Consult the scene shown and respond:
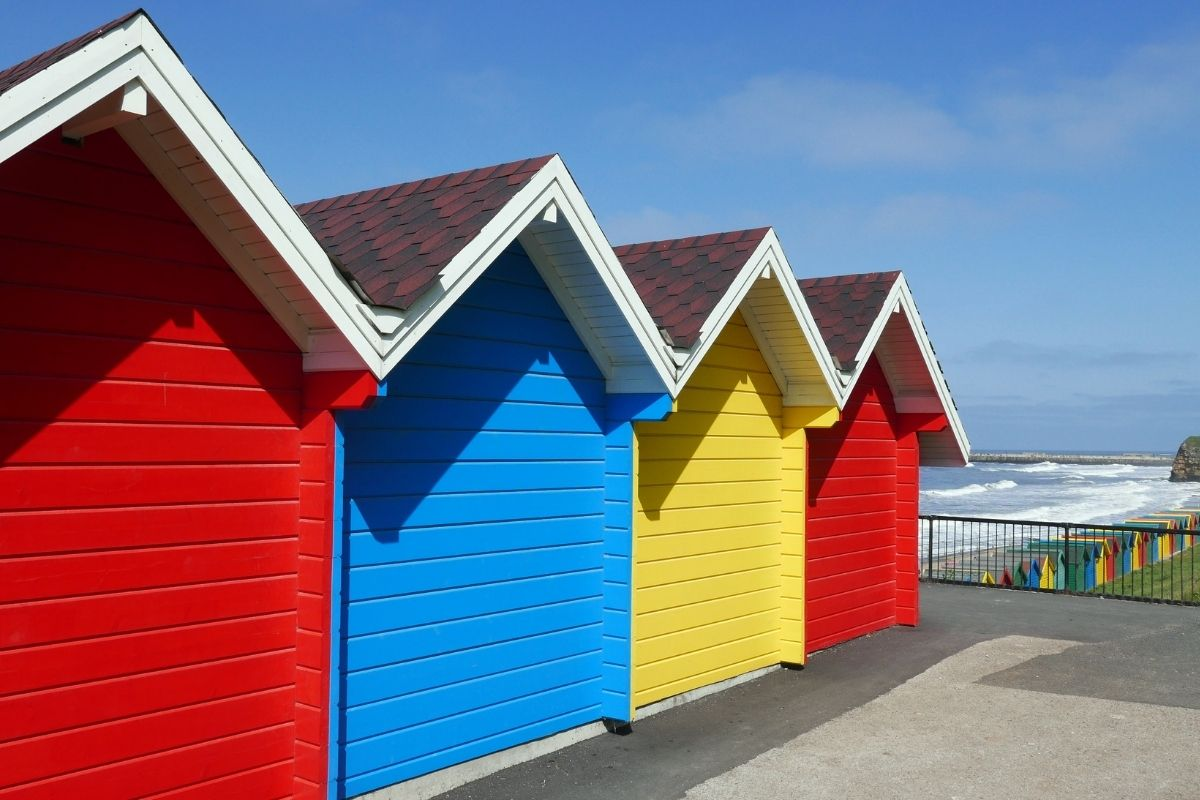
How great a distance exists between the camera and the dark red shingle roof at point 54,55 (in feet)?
14.1

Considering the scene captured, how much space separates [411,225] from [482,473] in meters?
1.71

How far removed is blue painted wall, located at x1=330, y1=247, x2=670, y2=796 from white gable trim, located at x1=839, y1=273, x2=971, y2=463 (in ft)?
A: 11.4

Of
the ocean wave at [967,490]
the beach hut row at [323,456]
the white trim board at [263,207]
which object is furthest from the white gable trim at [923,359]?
the ocean wave at [967,490]

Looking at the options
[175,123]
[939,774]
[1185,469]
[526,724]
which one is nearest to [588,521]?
[526,724]

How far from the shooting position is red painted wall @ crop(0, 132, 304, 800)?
486cm

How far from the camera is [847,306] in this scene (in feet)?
38.1

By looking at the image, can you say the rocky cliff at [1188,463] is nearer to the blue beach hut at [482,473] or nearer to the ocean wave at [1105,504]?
the ocean wave at [1105,504]

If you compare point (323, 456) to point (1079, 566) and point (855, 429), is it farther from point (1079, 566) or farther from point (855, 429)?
point (1079, 566)

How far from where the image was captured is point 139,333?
17.3 feet

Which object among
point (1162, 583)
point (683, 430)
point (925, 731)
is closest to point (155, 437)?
point (683, 430)

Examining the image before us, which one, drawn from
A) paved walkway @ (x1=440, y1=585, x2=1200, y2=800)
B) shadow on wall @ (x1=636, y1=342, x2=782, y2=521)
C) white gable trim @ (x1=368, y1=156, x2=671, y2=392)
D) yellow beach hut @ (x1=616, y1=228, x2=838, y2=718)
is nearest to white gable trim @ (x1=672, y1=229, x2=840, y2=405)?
yellow beach hut @ (x1=616, y1=228, x2=838, y2=718)

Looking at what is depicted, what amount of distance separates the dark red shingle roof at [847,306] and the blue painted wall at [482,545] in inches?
144

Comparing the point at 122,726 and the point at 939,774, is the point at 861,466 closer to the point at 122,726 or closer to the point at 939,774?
the point at 939,774

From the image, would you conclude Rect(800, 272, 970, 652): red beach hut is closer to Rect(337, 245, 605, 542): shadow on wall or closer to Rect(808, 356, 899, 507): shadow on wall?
Rect(808, 356, 899, 507): shadow on wall
